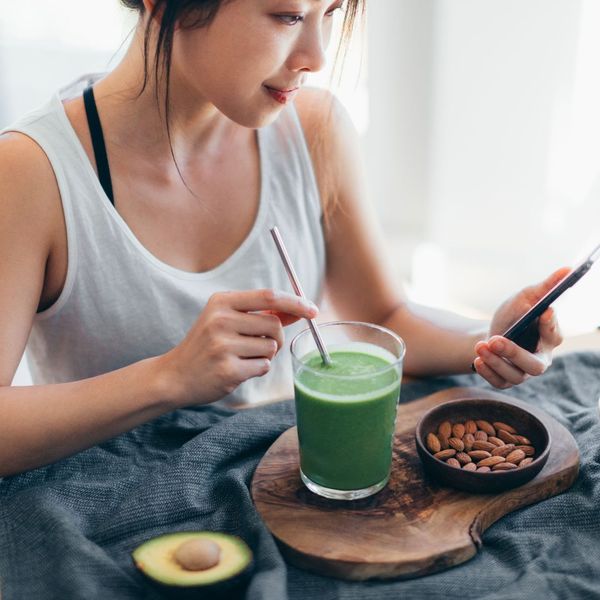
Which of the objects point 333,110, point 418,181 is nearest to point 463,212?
point 418,181

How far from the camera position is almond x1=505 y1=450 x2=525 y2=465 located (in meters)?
1.01

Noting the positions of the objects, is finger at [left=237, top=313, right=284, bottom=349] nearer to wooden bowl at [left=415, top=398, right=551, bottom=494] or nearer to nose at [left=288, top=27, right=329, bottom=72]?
wooden bowl at [left=415, top=398, right=551, bottom=494]

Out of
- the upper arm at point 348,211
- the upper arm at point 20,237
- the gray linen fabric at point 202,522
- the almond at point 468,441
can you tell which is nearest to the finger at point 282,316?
the gray linen fabric at point 202,522

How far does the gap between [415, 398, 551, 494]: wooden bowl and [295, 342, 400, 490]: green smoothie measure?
2.5 inches

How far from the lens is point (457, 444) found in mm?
1038

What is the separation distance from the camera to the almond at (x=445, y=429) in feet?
3.49

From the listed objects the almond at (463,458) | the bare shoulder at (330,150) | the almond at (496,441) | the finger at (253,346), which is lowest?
the almond at (463,458)

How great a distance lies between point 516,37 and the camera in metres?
2.71

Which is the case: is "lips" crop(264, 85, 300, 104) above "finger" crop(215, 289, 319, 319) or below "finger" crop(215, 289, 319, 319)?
above

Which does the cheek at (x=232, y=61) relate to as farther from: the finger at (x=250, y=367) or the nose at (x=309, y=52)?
the finger at (x=250, y=367)

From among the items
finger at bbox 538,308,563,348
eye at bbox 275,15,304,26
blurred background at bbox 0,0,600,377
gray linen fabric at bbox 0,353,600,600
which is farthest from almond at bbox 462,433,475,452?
blurred background at bbox 0,0,600,377

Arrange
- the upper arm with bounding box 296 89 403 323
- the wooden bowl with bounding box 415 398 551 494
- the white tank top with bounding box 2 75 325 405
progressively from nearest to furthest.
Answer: the wooden bowl with bounding box 415 398 551 494 → the white tank top with bounding box 2 75 325 405 → the upper arm with bounding box 296 89 403 323

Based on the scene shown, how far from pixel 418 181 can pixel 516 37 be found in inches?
29.0

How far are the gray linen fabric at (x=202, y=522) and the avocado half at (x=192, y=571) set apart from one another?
A: 2 cm
